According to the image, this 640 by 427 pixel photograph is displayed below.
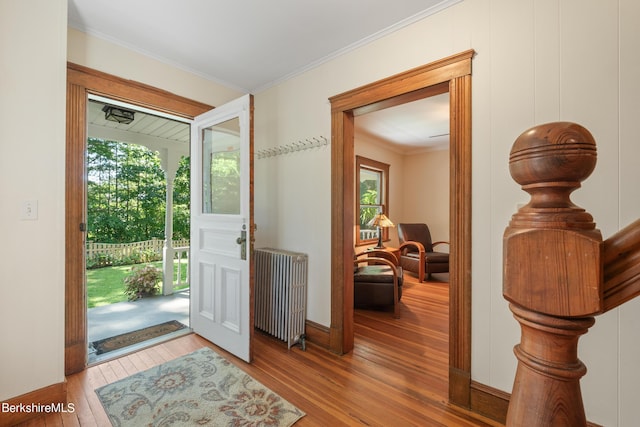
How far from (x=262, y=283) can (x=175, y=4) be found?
7.77 ft

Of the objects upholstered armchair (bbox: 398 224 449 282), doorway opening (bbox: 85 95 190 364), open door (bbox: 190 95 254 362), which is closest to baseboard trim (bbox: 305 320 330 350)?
open door (bbox: 190 95 254 362)

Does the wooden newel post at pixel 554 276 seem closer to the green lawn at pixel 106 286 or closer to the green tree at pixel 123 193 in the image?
the green lawn at pixel 106 286

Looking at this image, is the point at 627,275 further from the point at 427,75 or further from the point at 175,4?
the point at 175,4

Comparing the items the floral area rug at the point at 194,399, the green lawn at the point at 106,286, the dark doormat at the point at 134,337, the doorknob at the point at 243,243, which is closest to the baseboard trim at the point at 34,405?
the floral area rug at the point at 194,399

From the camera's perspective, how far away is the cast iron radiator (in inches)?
99.1

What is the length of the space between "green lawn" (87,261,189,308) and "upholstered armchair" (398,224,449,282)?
411 cm

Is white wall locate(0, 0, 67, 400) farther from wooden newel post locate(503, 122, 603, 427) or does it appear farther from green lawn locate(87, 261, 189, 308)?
green lawn locate(87, 261, 189, 308)

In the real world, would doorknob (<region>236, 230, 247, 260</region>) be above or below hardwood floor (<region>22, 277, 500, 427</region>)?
above

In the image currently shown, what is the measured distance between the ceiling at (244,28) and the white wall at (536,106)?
0.17 m

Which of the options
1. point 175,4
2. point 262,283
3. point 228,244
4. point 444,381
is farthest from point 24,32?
→ point 444,381

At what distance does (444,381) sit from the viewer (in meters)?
2.03

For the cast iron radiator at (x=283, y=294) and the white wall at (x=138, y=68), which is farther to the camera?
the cast iron radiator at (x=283, y=294)

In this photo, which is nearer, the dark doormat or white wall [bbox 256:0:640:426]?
white wall [bbox 256:0:640:426]

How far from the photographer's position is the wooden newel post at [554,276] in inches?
13.7
